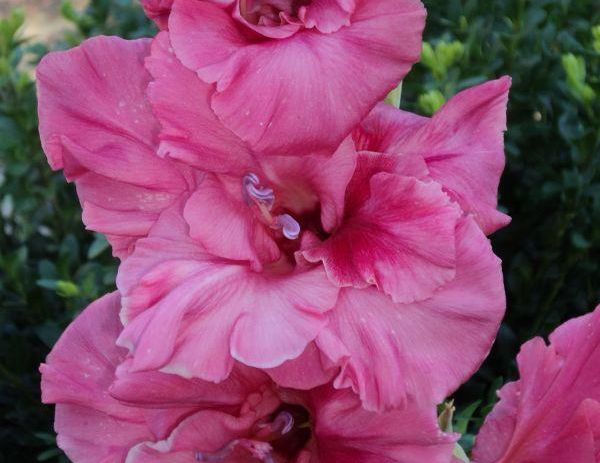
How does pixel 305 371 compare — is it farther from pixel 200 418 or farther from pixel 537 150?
pixel 537 150

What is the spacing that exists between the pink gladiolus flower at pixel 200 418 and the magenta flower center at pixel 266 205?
0.15 meters

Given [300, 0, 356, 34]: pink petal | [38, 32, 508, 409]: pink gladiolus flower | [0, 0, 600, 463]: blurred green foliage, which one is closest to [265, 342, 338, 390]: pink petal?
[38, 32, 508, 409]: pink gladiolus flower

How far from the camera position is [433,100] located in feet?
5.32

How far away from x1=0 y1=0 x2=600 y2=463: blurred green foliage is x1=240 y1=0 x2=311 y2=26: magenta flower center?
73 centimetres

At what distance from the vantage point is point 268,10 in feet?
3.04

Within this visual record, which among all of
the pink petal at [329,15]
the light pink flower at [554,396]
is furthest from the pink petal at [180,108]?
the light pink flower at [554,396]

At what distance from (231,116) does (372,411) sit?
11.4 inches

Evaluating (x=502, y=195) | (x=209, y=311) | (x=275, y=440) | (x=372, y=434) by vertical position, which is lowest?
(x=502, y=195)

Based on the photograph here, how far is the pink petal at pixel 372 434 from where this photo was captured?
0.92 metres

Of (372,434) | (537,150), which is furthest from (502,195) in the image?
(372,434)

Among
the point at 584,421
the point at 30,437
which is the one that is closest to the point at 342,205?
the point at 584,421

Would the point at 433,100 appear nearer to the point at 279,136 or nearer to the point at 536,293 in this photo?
the point at 536,293

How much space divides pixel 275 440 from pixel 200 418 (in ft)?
0.31

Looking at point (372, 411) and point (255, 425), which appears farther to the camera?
point (255, 425)
